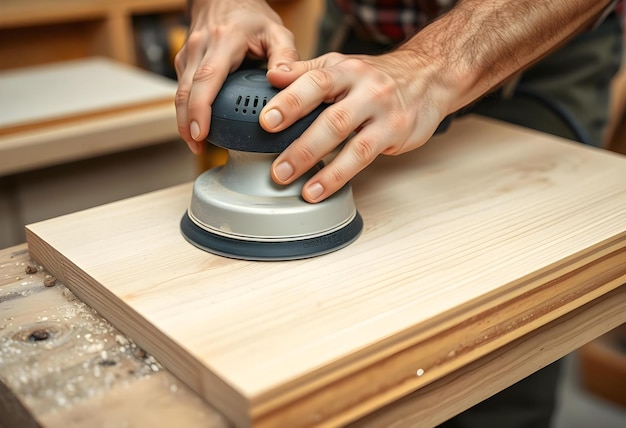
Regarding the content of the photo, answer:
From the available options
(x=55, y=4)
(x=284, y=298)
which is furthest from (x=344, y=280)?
(x=55, y=4)

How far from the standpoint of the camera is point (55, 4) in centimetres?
199

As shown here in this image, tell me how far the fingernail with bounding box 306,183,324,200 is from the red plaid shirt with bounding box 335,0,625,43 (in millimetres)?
608

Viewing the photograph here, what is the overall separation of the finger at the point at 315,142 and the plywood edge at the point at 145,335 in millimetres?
193

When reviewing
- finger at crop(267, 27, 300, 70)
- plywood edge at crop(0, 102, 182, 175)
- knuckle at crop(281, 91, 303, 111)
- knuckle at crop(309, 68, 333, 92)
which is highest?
knuckle at crop(309, 68, 333, 92)

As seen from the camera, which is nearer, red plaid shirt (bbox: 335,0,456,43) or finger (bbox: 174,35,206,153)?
finger (bbox: 174,35,206,153)

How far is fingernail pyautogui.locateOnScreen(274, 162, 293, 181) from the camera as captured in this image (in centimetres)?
69

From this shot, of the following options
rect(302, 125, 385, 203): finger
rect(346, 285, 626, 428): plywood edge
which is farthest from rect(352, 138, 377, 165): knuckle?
rect(346, 285, 626, 428): plywood edge

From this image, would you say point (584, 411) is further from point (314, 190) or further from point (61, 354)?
point (61, 354)

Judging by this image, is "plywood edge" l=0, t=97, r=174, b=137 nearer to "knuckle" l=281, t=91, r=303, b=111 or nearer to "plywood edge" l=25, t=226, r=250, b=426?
"plywood edge" l=25, t=226, r=250, b=426

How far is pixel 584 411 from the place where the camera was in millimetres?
1816

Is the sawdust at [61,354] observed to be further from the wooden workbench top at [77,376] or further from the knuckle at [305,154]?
the knuckle at [305,154]

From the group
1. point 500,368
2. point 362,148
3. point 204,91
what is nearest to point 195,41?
point 204,91

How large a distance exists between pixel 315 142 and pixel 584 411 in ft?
4.69

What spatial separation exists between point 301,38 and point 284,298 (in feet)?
6.66
